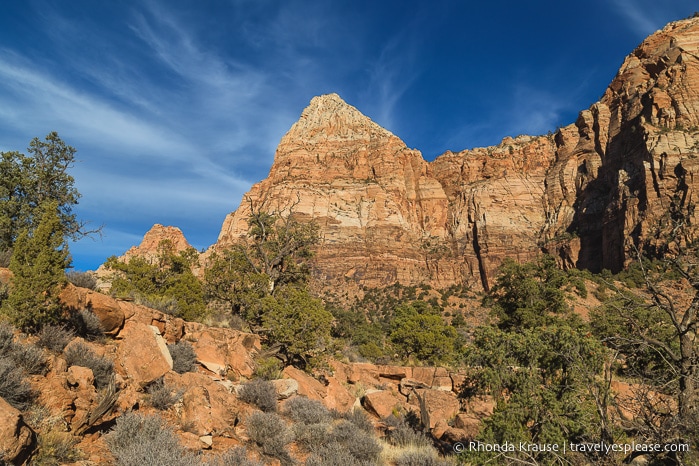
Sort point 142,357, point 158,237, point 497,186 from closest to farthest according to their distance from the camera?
point 142,357
point 497,186
point 158,237

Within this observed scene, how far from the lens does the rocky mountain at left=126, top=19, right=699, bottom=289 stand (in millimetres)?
69562

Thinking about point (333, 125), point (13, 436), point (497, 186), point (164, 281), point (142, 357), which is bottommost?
point (13, 436)

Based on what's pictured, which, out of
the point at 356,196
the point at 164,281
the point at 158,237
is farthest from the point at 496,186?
the point at 164,281

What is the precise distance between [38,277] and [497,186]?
110 metres

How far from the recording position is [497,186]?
107 m

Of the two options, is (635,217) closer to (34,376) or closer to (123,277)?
(123,277)

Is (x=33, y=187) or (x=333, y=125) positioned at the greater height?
(x=333, y=125)

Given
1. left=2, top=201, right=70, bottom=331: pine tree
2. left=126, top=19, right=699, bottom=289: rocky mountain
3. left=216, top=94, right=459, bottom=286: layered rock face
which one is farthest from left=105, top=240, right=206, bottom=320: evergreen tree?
left=216, top=94, right=459, bottom=286: layered rock face

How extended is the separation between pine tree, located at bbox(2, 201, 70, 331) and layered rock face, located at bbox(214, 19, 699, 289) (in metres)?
69.7

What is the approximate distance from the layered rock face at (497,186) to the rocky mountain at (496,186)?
278mm

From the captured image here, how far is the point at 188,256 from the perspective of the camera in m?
20.5

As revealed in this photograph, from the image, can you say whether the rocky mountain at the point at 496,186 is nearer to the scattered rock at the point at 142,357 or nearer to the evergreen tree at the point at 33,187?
A: the evergreen tree at the point at 33,187

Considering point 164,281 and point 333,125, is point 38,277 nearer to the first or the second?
point 164,281

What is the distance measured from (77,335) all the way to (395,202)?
330ft
